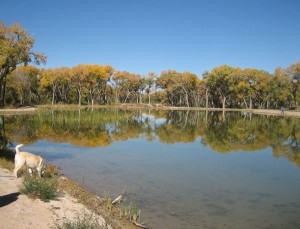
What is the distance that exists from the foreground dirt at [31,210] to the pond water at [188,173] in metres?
2.37

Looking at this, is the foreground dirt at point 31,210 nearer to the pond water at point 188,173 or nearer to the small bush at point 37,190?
the small bush at point 37,190

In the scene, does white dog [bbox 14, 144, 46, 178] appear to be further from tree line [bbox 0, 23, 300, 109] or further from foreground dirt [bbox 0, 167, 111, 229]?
tree line [bbox 0, 23, 300, 109]

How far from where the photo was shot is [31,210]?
8344 millimetres

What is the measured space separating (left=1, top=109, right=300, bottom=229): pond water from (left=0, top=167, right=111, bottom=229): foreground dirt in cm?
237

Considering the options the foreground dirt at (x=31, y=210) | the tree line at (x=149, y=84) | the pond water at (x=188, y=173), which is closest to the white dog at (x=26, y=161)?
the foreground dirt at (x=31, y=210)

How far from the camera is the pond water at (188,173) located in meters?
10.5

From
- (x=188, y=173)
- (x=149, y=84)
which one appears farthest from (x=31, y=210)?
(x=149, y=84)

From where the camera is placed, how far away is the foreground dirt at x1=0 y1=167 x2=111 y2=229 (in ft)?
24.8

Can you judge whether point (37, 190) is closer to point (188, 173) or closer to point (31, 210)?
point (31, 210)

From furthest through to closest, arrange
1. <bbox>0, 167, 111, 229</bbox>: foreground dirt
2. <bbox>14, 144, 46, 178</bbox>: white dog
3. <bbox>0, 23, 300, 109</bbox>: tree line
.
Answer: <bbox>0, 23, 300, 109</bbox>: tree line
<bbox>14, 144, 46, 178</bbox>: white dog
<bbox>0, 167, 111, 229</bbox>: foreground dirt

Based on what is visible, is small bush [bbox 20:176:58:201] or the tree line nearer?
small bush [bbox 20:176:58:201]

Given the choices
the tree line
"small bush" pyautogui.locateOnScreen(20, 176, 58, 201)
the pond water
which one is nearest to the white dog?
"small bush" pyautogui.locateOnScreen(20, 176, 58, 201)

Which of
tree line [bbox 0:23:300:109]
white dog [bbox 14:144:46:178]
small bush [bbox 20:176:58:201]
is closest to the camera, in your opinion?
small bush [bbox 20:176:58:201]

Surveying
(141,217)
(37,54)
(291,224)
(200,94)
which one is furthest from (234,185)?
(200,94)
